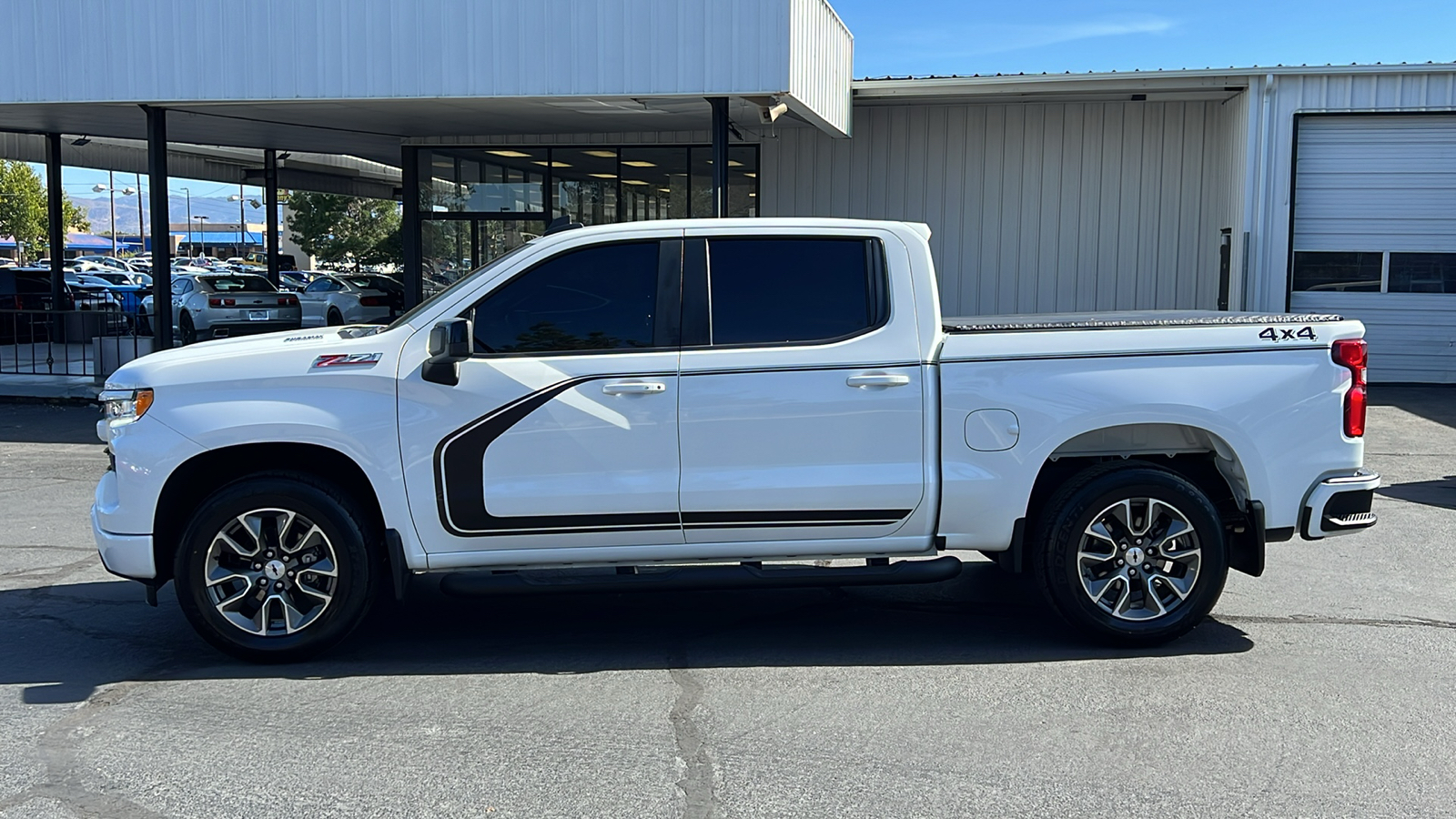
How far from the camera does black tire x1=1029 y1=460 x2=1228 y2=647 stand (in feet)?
19.0

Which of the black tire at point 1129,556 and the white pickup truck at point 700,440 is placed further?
the black tire at point 1129,556

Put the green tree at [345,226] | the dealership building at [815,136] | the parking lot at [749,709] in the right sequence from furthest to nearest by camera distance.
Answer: the green tree at [345,226]
the dealership building at [815,136]
the parking lot at [749,709]

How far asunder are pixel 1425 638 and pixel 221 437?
221 inches

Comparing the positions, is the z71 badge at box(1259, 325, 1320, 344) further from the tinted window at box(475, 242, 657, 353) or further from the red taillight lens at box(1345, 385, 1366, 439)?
the tinted window at box(475, 242, 657, 353)

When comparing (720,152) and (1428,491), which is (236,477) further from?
(1428,491)

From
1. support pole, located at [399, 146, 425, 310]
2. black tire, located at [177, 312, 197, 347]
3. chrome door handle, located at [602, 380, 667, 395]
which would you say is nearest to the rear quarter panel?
chrome door handle, located at [602, 380, 667, 395]

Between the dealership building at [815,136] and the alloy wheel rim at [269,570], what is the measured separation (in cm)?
822

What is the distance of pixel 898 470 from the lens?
5.70 meters

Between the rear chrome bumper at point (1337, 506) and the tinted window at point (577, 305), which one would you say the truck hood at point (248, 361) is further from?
the rear chrome bumper at point (1337, 506)

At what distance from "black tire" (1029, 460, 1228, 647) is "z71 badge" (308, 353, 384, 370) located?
122 inches

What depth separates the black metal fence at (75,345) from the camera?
16094 millimetres

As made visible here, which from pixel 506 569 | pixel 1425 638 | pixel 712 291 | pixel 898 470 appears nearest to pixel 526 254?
pixel 712 291

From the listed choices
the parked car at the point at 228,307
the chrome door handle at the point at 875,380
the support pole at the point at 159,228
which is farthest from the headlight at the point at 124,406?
the parked car at the point at 228,307

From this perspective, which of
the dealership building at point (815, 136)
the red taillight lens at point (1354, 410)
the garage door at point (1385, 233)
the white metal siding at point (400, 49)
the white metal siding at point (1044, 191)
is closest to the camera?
the red taillight lens at point (1354, 410)
